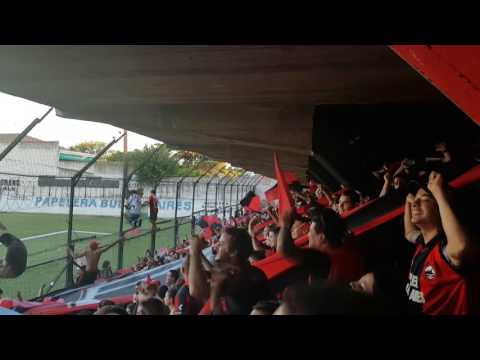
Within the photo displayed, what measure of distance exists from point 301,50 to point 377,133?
2.42ft

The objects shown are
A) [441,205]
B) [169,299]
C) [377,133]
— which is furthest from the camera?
Result: [377,133]

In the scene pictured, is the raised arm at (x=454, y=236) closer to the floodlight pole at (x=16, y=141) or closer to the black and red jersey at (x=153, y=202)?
the black and red jersey at (x=153, y=202)

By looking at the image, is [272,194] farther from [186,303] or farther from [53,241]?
[53,241]

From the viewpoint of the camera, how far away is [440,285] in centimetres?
172

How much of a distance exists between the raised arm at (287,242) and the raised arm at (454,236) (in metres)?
0.60

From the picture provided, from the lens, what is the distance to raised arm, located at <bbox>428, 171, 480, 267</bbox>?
5.48ft

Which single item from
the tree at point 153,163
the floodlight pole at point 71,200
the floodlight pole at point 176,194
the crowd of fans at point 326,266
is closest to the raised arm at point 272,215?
the crowd of fans at point 326,266

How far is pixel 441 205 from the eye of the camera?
176 centimetres

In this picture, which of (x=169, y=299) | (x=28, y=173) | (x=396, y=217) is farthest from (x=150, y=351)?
(x=396, y=217)

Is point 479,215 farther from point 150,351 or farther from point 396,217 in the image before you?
point 150,351

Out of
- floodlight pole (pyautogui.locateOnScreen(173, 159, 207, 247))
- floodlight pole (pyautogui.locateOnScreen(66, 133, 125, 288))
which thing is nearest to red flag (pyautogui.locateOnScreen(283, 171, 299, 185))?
floodlight pole (pyautogui.locateOnScreen(173, 159, 207, 247))

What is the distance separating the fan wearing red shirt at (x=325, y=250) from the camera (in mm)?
1831
